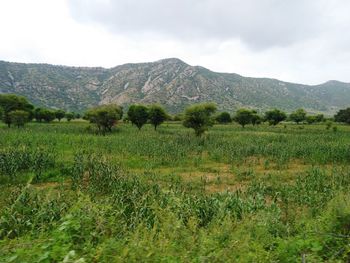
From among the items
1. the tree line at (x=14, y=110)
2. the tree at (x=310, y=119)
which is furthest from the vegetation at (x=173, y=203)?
the tree at (x=310, y=119)

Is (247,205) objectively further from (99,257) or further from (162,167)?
(162,167)

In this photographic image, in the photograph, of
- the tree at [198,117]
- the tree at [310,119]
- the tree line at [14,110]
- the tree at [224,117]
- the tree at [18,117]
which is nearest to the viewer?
the tree at [198,117]

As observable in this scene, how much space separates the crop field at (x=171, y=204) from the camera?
430cm

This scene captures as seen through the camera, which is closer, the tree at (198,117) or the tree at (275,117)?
the tree at (198,117)

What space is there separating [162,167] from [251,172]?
6.92m

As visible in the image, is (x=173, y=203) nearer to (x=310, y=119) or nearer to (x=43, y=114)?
(x=43, y=114)

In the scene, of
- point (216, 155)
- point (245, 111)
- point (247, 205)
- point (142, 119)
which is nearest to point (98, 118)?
point (142, 119)

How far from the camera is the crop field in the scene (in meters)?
4.30

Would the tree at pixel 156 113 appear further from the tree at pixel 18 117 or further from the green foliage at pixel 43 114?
the green foliage at pixel 43 114

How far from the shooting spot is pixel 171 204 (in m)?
9.29

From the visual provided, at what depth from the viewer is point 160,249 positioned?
13.5 ft

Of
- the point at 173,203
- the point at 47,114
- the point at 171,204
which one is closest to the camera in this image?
the point at 173,203

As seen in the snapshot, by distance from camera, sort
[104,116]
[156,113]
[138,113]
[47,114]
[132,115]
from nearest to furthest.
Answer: [104,116], [156,113], [138,113], [132,115], [47,114]

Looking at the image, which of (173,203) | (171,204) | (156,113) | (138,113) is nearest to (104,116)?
(138,113)
